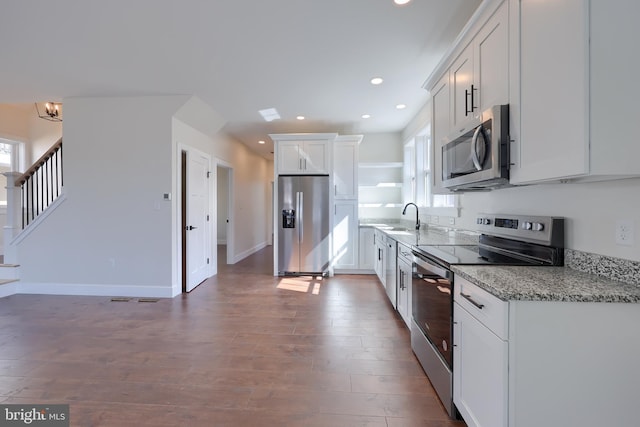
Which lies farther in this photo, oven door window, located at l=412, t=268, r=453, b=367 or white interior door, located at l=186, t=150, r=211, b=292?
white interior door, located at l=186, t=150, r=211, b=292

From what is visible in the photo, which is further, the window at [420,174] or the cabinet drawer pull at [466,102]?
the window at [420,174]

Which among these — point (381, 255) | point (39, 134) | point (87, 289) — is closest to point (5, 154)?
point (39, 134)

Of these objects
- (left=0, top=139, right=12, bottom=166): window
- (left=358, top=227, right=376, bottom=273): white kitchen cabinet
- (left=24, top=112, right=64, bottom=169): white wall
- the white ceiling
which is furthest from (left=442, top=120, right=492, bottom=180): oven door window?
(left=0, top=139, right=12, bottom=166): window

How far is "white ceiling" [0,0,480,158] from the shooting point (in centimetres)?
214

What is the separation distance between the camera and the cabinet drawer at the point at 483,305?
1145 millimetres

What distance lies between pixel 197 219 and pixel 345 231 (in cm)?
238

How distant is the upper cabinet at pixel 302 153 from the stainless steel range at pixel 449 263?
2951 mm

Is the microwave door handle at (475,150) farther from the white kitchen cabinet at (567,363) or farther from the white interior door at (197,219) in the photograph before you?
the white interior door at (197,219)

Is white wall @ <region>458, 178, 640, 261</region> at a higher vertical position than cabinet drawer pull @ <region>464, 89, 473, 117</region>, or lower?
lower

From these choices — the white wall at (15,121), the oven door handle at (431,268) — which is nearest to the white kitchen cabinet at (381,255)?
the oven door handle at (431,268)

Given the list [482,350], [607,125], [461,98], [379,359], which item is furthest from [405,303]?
[607,125]

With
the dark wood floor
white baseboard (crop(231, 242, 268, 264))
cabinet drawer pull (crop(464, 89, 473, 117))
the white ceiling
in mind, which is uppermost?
the white ceiling

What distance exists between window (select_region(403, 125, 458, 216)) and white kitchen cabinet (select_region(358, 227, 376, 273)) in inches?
36.1

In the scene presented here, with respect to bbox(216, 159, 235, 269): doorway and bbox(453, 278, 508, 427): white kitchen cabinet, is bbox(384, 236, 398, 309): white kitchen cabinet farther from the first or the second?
bbox(216, 159, 235, 269): doorway
